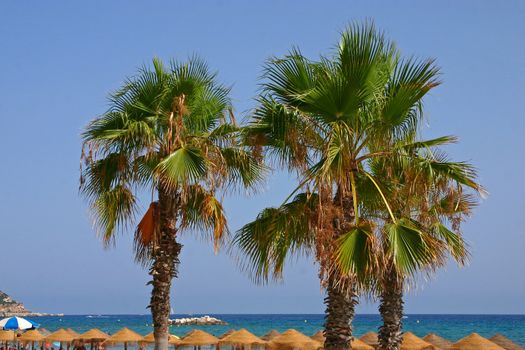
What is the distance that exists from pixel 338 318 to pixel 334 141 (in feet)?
9.04

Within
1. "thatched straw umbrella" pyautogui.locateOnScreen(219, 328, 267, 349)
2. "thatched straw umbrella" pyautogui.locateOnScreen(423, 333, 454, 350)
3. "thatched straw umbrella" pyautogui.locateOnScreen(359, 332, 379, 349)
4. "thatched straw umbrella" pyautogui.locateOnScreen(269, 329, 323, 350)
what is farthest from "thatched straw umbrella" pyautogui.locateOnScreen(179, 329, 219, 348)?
"thatched straw umbrella" pyautogui.locateOnScreen(423, 333, 454, 350)

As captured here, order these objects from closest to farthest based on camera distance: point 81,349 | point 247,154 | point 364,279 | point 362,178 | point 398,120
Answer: point 364,279, point 398,120, point 362,178, point 247,154, point 81,349

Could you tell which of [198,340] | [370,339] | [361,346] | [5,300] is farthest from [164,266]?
[5,300]

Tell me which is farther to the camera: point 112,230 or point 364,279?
point 112,230

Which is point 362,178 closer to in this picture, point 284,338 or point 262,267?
point 262,267

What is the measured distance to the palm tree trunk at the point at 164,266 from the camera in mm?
16500

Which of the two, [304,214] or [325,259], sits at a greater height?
[304,214]

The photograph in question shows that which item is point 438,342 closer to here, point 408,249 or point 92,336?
point 92,336

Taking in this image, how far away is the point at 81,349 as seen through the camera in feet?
106

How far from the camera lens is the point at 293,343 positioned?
1255 inches

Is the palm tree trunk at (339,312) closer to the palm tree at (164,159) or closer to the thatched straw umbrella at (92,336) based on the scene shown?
the palm tree at (164,159)

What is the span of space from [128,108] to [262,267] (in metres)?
5.36

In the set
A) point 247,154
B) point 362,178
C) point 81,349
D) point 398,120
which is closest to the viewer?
point 398,120

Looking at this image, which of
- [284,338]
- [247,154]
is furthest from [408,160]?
[284,338]
